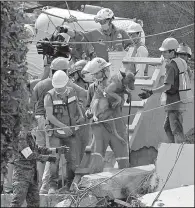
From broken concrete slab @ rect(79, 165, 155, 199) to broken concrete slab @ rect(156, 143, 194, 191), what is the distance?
656 millimetres

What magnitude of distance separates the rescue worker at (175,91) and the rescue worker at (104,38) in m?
2.08

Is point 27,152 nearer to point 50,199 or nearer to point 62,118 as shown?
point 50,199

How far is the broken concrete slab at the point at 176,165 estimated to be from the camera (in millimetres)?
12958

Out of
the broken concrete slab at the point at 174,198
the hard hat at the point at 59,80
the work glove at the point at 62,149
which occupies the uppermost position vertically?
the hard hat at the point at 59,80

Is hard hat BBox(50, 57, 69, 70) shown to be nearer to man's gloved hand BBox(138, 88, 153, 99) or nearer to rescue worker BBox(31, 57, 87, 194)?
rescue worker BBox(31, 57, 87, 194)

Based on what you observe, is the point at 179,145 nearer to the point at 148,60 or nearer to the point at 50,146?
the point at 50,146

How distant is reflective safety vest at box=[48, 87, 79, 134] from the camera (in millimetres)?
15087

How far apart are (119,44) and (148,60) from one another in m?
0.75

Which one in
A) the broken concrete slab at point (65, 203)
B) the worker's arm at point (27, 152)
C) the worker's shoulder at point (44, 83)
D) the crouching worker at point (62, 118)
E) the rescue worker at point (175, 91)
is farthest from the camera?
the worker's shoulder at point (44, 83)

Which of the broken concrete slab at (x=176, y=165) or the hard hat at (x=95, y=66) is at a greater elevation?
the hard hat at (x=95, y=66)

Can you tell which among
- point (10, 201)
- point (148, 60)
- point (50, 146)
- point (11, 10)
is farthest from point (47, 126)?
point (11, 10)

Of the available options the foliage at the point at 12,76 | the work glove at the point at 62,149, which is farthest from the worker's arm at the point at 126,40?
the foliage at the point at 12,76

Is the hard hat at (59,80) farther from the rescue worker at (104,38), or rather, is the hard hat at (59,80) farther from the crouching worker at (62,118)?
the rescue worker at (104,38)

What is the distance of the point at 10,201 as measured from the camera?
1405cm
